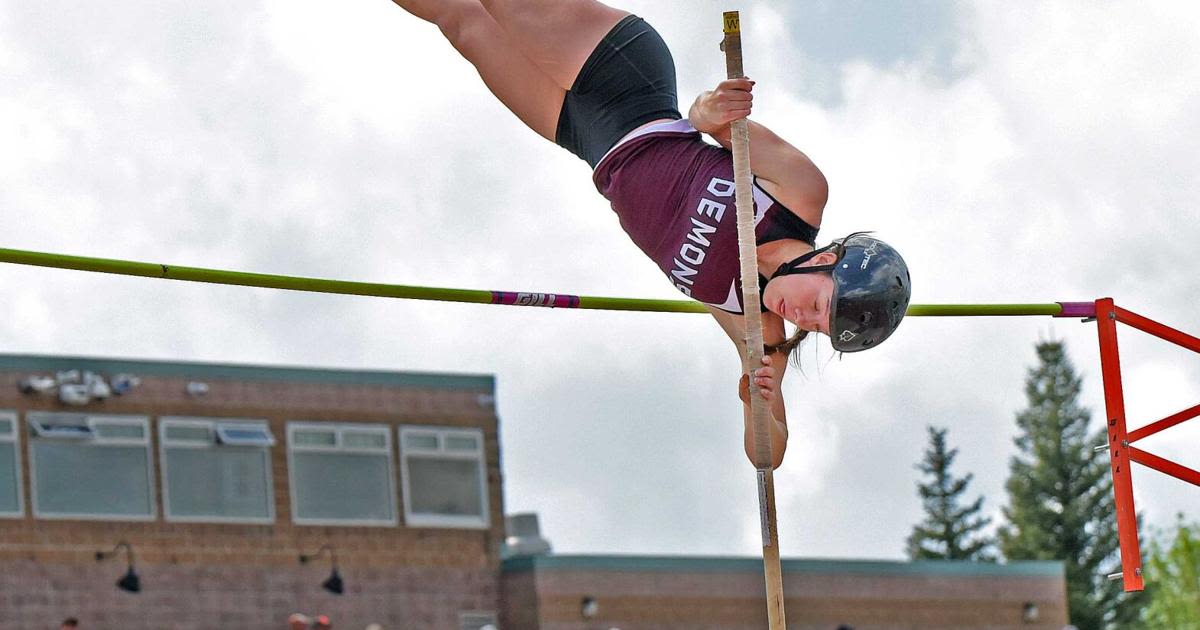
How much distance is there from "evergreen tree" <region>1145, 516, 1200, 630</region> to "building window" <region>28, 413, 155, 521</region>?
2872cm

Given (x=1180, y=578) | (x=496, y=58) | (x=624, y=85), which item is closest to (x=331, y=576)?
(x=496, y=58)

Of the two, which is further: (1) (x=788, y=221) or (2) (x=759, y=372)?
(1) (x=788, y=221)

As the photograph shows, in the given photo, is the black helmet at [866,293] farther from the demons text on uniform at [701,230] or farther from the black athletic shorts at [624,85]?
the black athletic shorts at [624,85]

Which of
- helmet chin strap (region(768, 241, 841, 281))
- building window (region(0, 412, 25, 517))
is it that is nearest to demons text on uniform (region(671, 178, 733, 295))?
helmet chin strap (region(768, 241, 841, 281))

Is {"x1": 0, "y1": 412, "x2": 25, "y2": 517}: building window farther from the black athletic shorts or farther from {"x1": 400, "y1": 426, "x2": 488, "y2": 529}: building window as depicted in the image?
the black athletic shorts

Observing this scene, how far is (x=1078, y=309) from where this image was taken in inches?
298

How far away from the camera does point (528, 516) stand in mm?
26875

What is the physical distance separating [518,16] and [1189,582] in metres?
43.3

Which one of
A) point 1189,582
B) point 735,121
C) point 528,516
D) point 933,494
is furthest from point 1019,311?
point 933,494

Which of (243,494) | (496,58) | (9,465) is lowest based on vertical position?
(496,58)

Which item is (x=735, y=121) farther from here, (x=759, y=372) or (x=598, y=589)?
(x=598, y=589)

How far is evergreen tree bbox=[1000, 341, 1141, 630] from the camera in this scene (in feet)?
162

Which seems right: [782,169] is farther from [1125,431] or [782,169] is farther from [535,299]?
[1125,431]

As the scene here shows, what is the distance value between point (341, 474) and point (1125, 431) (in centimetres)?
1855
